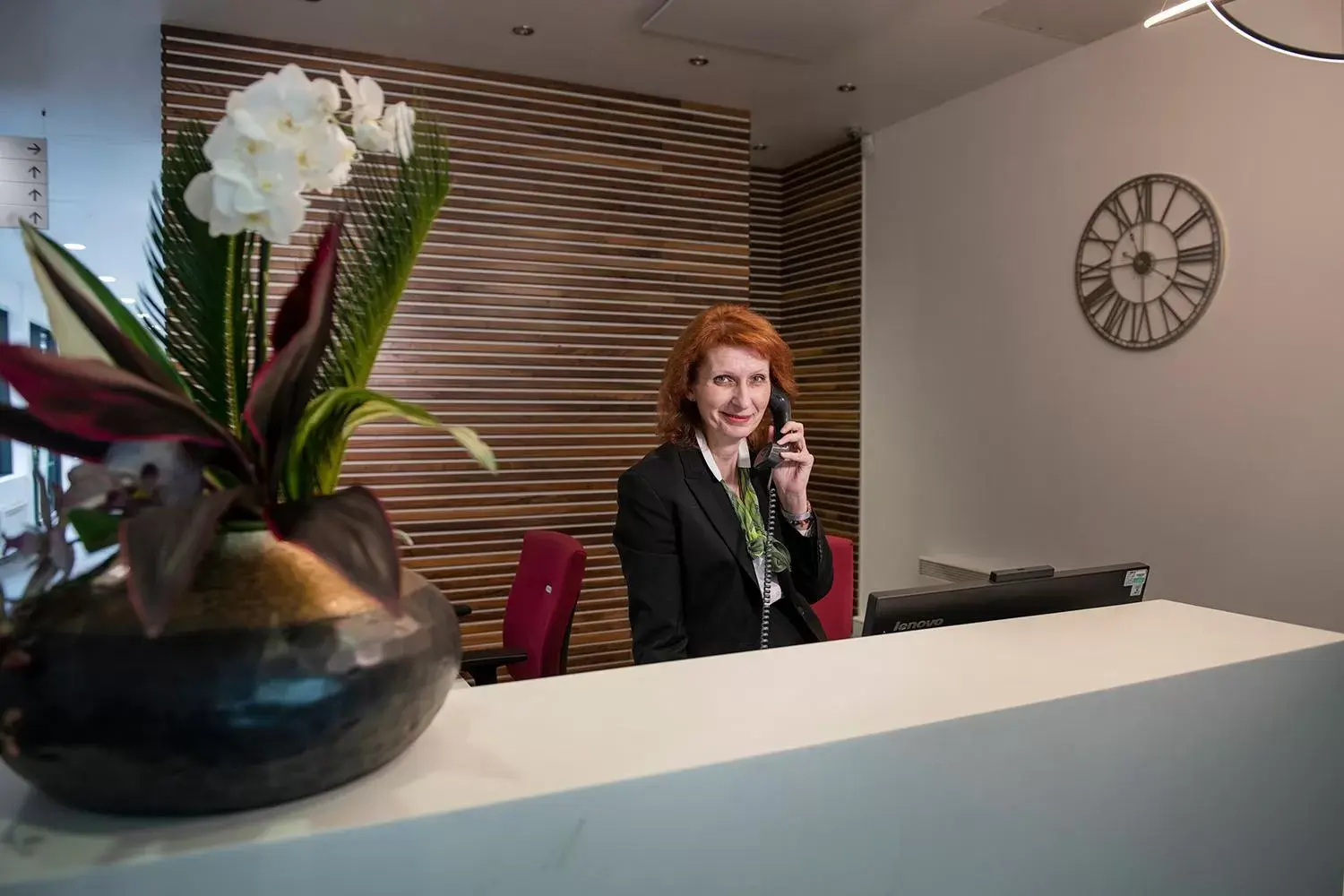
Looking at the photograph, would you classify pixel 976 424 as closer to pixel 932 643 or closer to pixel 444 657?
pixel 932 643

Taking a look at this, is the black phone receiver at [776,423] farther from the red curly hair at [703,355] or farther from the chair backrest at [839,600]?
the chair backrest at [839,600]

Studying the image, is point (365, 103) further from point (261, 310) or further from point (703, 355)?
point (703, 355)

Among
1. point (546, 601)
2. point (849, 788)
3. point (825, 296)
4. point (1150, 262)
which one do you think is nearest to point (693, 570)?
point (546, 601)

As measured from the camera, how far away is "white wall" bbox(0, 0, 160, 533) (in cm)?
412

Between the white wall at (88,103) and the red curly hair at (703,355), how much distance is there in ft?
4.96

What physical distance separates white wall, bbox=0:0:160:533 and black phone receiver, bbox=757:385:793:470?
1.78 metres

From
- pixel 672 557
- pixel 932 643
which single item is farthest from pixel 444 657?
pixel 672 557

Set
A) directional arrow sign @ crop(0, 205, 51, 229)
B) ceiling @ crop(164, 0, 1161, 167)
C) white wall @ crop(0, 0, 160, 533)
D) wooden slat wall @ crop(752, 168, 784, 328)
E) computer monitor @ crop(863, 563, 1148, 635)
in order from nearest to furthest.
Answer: computer monitor @ crop(863, 563, 1148, 635)
ceiling @ crop(164, 0, 1161, 167)
white wall @ crop(0, 0, 160, 533)
directional arrow sign @ crop(0, 205, 51, 229)
wooden slat wall @ crop(752, 168, 784, 328)

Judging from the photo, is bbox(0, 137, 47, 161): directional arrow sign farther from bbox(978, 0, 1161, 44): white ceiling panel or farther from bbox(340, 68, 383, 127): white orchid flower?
bbox(340, 68, 383, 127): white orchid flower

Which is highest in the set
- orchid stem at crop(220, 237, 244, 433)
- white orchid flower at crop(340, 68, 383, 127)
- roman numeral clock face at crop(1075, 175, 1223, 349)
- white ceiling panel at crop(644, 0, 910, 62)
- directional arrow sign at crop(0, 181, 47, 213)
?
white ceiling panel at crop(644, 0, 910, 62)

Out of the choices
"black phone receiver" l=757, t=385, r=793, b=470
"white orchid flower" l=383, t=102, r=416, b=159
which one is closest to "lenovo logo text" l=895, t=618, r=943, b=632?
"black phone receiver" l=757, t=385, r=793, b=470

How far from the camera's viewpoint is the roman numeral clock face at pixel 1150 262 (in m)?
3.80

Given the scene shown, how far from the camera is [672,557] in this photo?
83.7 inches

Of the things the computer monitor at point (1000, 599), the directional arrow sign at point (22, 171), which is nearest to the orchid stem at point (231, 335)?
the computer monitor at point (1000, 599)
